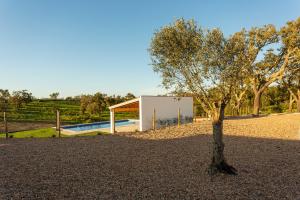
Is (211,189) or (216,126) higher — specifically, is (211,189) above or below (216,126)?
below

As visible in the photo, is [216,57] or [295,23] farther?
[295,23]

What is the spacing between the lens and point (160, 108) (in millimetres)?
22203

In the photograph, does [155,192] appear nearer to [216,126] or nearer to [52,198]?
[52,198]

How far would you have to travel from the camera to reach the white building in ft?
66.7

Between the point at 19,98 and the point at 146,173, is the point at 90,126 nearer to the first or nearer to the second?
the point at 19,98

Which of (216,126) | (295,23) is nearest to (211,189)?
(216,126)

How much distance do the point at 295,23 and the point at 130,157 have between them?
2824 cm

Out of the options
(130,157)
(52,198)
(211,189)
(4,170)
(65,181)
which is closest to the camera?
(52,198)

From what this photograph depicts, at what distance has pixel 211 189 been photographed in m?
6.18

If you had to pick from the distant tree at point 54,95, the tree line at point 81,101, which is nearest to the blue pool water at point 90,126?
the tree line at point 81,101

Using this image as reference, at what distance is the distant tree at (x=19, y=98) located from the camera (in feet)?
111

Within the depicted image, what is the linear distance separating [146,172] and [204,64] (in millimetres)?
4397

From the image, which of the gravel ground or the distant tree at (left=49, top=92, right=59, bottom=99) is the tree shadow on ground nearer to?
the gravel ground

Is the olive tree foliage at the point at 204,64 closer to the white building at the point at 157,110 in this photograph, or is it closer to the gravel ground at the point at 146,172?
the gravel ground at the point at 146,172
